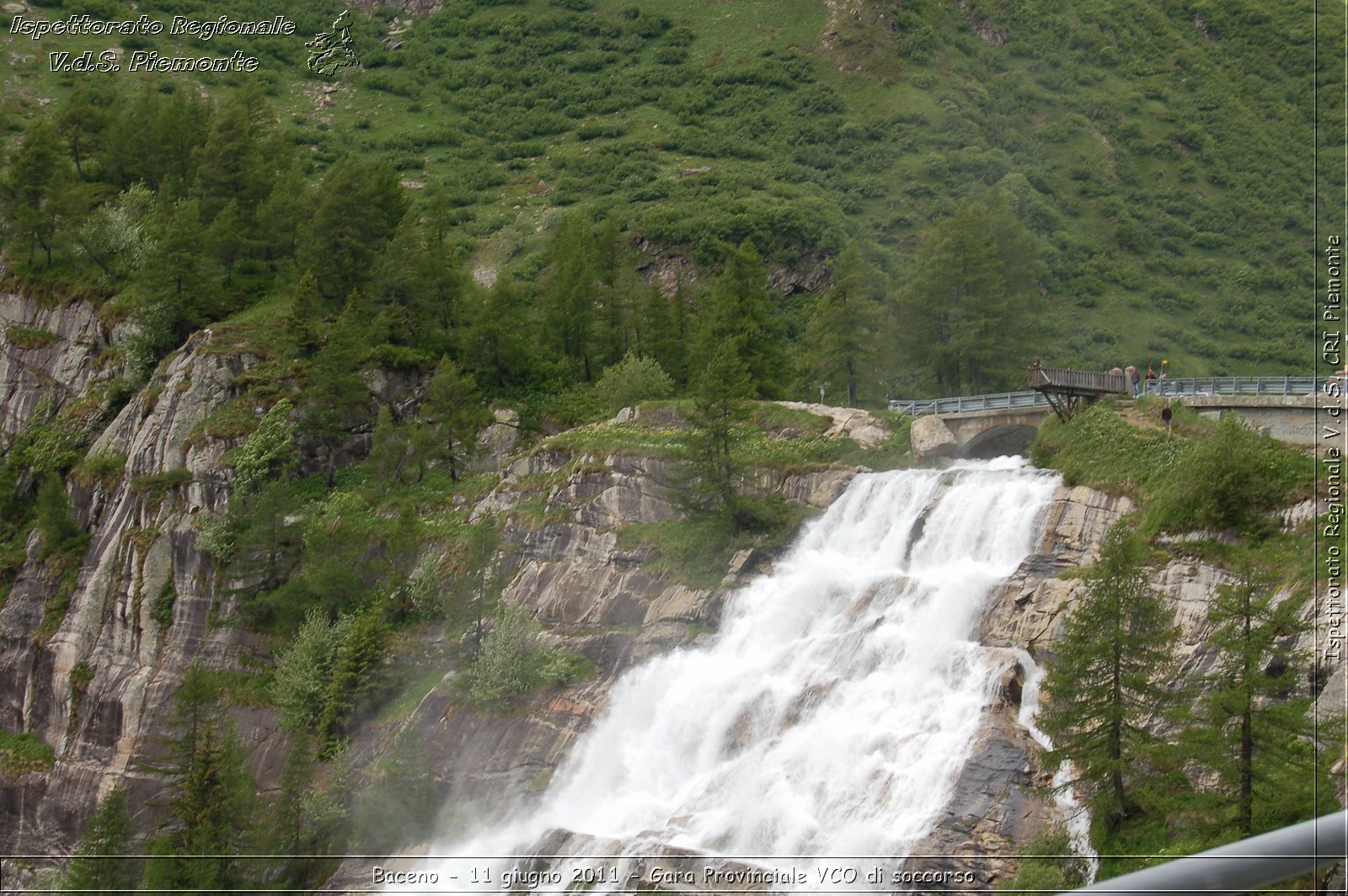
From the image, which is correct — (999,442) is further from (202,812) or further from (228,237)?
(228,237)

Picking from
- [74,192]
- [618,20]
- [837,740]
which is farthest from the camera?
[618,20]

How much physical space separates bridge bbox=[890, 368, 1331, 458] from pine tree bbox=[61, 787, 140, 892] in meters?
33.7

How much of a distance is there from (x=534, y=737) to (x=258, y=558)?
20836mm


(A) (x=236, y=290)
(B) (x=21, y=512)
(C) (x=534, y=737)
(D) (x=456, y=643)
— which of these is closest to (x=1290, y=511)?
(C) (x=534, y=737)

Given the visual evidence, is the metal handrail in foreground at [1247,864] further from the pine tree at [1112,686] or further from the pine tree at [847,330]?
the pine tree at [847,330]

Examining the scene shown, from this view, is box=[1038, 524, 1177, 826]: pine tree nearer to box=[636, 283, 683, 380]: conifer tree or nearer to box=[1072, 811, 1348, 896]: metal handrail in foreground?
box=[1072, 811, 1348, 896]: metal handrail in foreground

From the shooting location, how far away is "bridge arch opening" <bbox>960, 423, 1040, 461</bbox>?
55844 millimetres

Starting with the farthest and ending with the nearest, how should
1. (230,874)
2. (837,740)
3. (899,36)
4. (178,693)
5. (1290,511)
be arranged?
1. (899,36)
2. (178,693)
3. (230,874)
4. (837,740)
5. (1290,511)

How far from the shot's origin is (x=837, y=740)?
41594 mm

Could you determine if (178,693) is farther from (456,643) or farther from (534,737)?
(534,737)

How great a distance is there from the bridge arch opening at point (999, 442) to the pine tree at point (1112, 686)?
21300mm

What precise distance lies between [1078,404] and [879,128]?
255 ft

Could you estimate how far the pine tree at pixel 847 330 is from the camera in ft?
224

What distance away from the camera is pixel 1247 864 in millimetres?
5395
